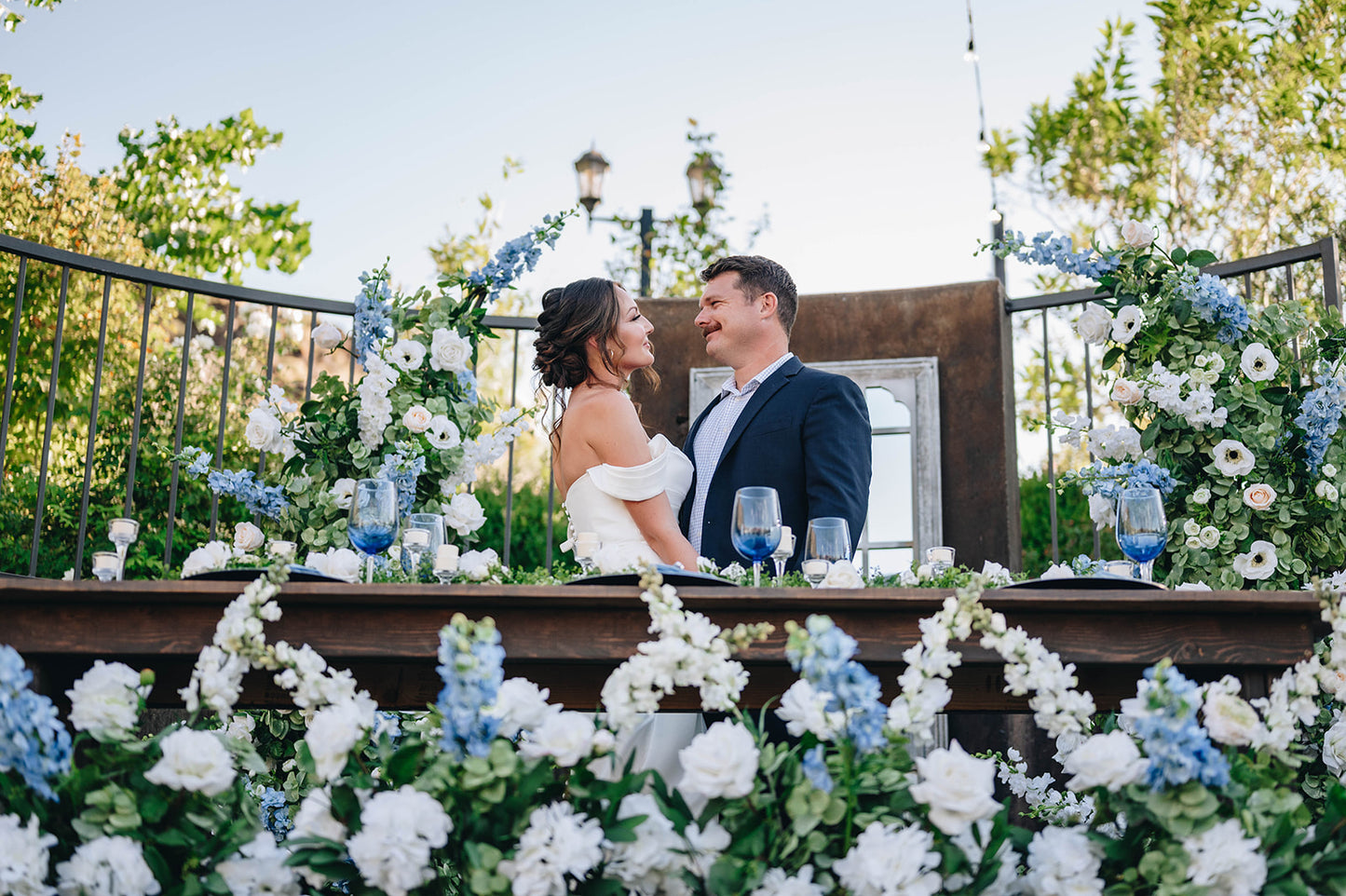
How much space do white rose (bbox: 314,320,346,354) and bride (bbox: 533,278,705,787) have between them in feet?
1.85

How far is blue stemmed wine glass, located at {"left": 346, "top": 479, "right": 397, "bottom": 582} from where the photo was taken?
208cm

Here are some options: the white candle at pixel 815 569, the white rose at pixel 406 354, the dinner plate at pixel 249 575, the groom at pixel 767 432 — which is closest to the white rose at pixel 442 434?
the white rose at pixel 406 354

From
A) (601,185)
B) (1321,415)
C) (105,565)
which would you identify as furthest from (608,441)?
(601,185)

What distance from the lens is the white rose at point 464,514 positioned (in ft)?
9.46

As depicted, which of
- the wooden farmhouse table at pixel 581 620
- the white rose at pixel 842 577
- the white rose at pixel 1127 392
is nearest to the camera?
the wooden farmhouse table at pixel 581 620

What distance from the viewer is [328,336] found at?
10.4ft

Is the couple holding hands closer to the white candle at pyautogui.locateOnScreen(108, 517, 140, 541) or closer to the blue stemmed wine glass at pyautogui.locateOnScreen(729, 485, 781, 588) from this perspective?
the blue stemmed wine glass at pyautogui.locateOnScreen(729, 485, 781, 588)

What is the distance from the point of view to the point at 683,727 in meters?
2.45

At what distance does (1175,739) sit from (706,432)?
1.88 metres

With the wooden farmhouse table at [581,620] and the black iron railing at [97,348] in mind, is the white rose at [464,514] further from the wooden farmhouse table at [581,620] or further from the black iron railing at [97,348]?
the wooden farmhouse table at [581,620]

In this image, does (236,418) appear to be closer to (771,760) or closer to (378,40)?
(378,40)

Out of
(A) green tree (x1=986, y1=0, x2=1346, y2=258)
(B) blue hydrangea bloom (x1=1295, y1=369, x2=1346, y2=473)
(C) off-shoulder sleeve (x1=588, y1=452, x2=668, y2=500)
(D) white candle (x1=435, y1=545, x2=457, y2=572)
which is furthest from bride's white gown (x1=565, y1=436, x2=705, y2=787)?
(A) green tree (x1=986, y1=0, x2=1346, y2=258)

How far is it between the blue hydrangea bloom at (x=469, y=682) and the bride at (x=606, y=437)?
1055 mm

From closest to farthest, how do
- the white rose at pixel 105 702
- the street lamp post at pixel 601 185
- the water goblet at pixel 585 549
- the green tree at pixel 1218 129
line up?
1. the white rose at pixel 105 702
2. the water goblet at pixel 585 549
3. the street lamp post at pixel 601 185
4. the green tree at pixel 1218 129
